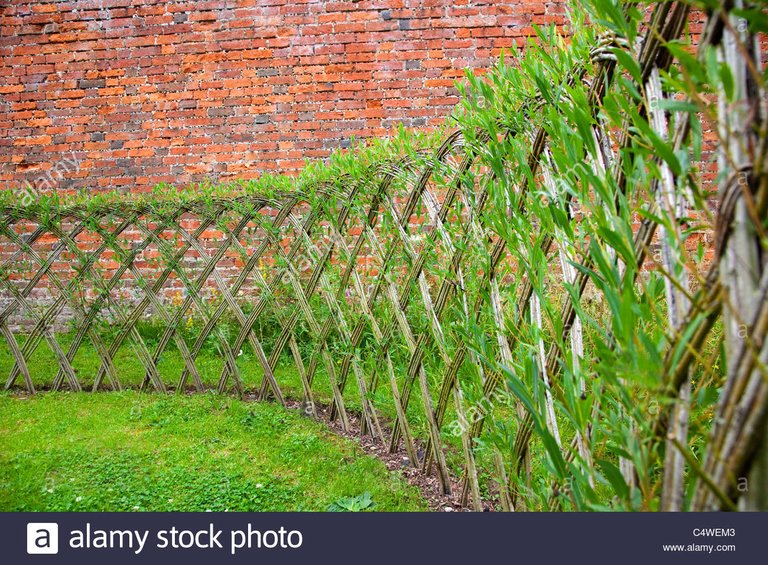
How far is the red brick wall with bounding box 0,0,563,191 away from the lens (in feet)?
16.7

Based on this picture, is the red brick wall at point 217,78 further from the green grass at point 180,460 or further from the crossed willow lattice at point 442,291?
the green grass at point 180,460

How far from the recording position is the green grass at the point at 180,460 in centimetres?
234

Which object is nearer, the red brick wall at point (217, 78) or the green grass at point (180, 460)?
the green grass at point (180, 460)

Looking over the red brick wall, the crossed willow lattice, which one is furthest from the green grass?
the red brick wall

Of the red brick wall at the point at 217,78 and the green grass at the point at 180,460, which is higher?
the red brick wall at the point at 217,78

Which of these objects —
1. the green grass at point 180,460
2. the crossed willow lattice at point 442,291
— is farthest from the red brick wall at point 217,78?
the green grass at point 180,460

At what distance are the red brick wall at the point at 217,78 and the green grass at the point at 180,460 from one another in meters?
2.53

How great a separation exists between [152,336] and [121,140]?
6.09 ft

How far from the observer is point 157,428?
10.4 feet

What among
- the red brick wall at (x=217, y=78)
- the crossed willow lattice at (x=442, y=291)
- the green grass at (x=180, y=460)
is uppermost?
the red brick wall at (x=217, y=78)

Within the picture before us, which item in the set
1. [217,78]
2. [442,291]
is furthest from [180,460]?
[217,78]

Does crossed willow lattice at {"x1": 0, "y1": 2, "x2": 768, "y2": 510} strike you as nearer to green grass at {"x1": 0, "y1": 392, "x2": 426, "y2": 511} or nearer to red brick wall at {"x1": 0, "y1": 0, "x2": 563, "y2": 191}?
green grass at {"x1": 0, "y1": 392, "x2": 426, "y2": 511}

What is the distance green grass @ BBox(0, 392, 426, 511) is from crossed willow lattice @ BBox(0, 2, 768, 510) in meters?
0.26

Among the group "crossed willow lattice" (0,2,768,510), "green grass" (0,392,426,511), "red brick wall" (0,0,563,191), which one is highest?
"red brick wall" (0,0,563,191)
